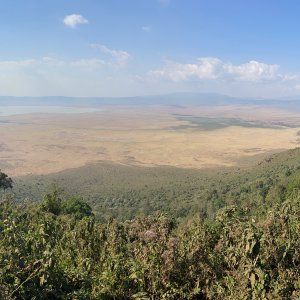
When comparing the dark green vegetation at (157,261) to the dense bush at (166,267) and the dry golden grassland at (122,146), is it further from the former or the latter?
the dry golden grassland at (122,146)

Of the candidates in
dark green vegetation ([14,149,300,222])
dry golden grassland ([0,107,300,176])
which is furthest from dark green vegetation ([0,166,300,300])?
dry golden grassland ([0,107,300,176])

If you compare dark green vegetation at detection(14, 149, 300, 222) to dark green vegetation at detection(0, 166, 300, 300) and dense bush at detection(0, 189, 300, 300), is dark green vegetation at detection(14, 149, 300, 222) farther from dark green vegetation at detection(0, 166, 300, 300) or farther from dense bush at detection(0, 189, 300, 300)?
→ dense bush at detection(0, 189, 300, 300)

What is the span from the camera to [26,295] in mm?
8719

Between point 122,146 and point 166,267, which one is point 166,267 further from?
point 122,146

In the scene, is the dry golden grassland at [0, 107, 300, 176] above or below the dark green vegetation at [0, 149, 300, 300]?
below

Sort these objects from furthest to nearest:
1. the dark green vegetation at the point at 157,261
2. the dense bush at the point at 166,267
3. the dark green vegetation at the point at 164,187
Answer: the dark green vegetation at the point at 164,187, the dark green vegetation at the point at 157,261, the dense bush at the point at 166,267

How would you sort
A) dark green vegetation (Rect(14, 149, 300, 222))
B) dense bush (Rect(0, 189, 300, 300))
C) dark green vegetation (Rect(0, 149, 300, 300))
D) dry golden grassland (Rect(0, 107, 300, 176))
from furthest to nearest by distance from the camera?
dry golden grassland (Rect(0, 107, 300, 176)), dark green vegetation (Rect(14, 149, 300, 222)), dark green vegetation (Rect(0, 149, 300, 300)), dense bush (Rect(0, 189, 300, 300))

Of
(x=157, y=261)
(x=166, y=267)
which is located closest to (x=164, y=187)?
(x=157, y=261)

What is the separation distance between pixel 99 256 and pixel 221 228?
4641 mm

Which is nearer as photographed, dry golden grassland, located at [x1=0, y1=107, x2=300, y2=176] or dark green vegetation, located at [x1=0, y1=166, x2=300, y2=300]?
dark green vegetation, located at [x1=0, y1=166, x2=300, y2=300]

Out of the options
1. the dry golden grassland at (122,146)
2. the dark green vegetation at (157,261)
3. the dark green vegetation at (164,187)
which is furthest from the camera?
the dry golden grassland at (122,146)

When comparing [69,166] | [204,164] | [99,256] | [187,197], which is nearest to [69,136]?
[69,166]

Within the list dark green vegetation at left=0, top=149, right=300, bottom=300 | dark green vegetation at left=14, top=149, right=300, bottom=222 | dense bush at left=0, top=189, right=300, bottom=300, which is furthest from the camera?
dark green vegetation at left=14, top=149, right=300, bottom=222

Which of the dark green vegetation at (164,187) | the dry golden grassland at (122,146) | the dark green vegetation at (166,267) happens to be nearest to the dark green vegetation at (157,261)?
the dark green vegetation at (166,267)
